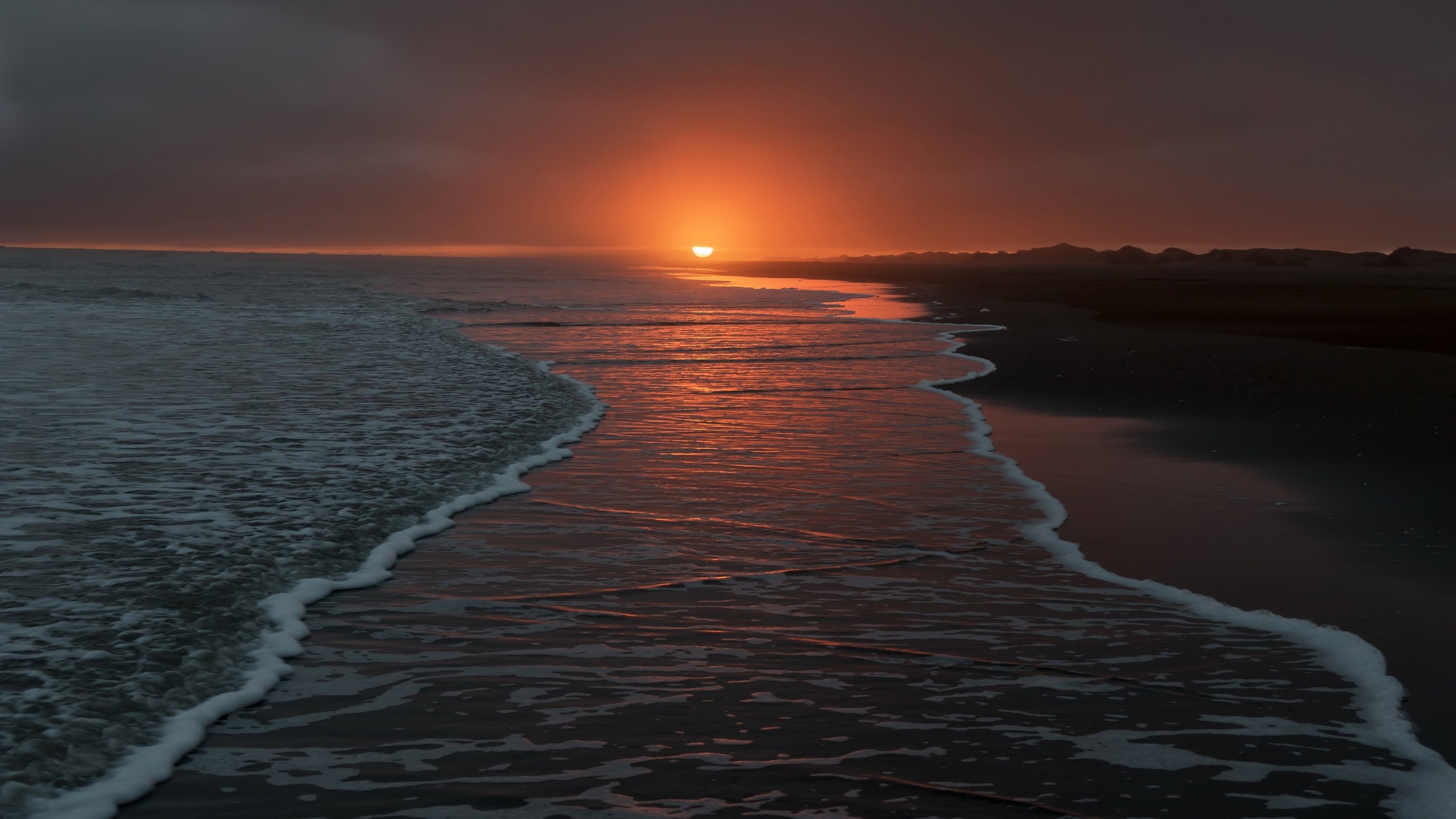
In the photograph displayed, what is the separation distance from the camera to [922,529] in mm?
8023

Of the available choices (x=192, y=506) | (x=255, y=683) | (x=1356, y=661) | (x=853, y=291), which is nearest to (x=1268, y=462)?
(x=1356, y=661)

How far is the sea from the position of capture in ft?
13.5

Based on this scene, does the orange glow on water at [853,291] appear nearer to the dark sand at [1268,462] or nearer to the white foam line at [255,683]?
the dark sand at [1268,462]

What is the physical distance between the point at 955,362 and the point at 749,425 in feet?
29.2

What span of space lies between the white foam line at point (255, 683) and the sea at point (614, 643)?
20 millimetres

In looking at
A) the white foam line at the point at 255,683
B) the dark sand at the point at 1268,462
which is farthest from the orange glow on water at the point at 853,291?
the white foam line at the point at 255,683

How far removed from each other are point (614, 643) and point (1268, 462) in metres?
7.85

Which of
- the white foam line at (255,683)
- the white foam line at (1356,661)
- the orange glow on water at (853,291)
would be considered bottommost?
the white foam line at (255,683)

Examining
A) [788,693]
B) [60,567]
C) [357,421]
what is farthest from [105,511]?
[788,693]

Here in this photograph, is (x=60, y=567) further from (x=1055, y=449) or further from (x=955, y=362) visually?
(x=955, y=362)

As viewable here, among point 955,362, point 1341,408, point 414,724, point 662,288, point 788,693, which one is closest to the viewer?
point 414,724

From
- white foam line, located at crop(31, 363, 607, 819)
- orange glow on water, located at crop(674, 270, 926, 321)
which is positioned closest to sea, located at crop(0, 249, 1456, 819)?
white foam line, located at crop(31, 363, 607, 819)

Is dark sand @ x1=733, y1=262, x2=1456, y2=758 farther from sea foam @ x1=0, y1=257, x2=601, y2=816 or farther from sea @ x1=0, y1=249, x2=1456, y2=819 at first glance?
sea foam @ x1=0, y1=257, x2=601, y2=816

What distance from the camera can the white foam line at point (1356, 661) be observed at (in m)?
4.06
